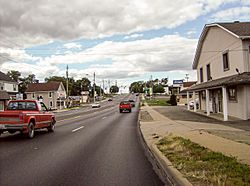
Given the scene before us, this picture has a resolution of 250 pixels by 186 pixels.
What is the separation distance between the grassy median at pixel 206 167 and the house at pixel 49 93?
79704 mm

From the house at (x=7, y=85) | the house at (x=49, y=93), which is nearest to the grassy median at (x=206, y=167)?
the house at (x=7, y=85)

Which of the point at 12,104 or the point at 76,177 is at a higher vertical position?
the point at 12,104

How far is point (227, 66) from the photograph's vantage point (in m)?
26.3

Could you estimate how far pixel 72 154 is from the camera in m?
10.2

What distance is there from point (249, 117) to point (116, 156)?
591 inches

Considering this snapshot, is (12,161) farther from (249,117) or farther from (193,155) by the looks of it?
(249,117)

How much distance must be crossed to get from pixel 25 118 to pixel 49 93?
249 ft

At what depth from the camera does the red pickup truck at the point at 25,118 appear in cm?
1420

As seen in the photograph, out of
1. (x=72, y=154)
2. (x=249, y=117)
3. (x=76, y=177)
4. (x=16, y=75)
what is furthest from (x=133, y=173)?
(x=16, y=75)

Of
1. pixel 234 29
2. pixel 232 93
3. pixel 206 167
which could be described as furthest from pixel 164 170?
pixel 234 29

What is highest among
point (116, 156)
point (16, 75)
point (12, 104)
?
point (16, 75)

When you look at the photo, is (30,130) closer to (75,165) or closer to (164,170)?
(75,165)

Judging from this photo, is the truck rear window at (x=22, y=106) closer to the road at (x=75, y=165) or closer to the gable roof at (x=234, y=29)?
the road at (x=75, y=165)

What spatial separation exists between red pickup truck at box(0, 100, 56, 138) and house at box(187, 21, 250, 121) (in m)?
12.0
